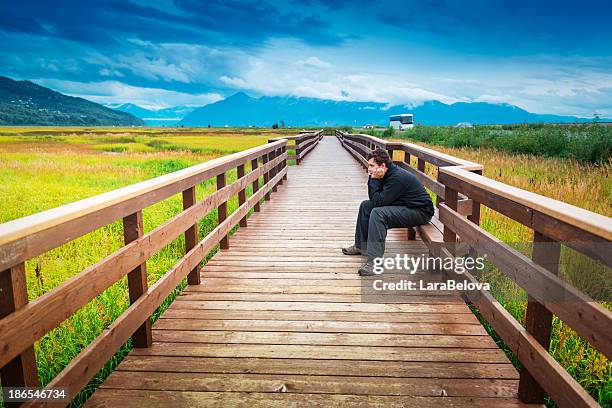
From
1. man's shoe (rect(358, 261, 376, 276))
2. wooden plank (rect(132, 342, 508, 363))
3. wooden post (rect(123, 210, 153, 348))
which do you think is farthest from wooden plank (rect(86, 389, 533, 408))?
man's shoe (rect(358, 261, 376, 276))

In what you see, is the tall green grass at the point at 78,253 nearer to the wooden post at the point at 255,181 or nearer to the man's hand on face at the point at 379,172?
the wooden post at the point at 255,181

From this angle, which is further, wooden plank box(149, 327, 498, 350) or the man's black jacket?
the man's black jacket

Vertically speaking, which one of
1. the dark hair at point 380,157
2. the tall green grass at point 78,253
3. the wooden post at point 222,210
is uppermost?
the dark hair at point 380,157

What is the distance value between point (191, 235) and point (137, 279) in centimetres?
113

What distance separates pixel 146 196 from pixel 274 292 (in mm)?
1558

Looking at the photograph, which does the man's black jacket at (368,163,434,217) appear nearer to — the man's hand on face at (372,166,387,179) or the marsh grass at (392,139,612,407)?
the man's hand on face at (372,166,387,179)

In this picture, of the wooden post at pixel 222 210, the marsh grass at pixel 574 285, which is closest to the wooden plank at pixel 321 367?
the marsh grass at pixel 574 285

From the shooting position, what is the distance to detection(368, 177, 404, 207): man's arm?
4738mm

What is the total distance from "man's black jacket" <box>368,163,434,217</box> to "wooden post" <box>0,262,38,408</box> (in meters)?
3.49

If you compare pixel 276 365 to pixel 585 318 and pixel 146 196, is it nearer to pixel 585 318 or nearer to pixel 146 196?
pixel 146 196

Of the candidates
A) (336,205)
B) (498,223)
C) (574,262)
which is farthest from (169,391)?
(336,205)

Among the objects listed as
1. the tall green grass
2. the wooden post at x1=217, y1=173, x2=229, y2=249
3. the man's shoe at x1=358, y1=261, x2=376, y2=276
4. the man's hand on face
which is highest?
the man's hand on face

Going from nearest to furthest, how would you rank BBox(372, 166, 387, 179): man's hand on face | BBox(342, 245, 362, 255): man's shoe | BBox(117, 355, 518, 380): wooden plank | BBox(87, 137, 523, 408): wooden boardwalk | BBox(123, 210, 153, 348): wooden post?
BBox(87, 137, 523, 408): wooden boardwalk, BBox(117, 355, 518, 380): wooden plank, BBox(123, 210, 153, 348): wooden post, BBox(372, 166, 387, 179): man's hand on face, BBox(342, 245, 362, 255): man's shoe

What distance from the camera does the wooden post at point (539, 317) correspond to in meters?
2.28
